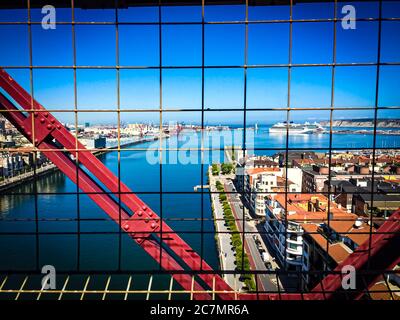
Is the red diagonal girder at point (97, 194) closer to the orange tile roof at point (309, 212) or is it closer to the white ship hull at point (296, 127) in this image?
the white ship hull at point (296, 127)

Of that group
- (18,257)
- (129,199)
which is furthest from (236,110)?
(18,257)

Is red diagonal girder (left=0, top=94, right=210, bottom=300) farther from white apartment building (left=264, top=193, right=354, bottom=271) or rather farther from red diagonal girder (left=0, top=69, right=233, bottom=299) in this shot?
white apartment building (left=264, top=193, right=354, bottom=271)

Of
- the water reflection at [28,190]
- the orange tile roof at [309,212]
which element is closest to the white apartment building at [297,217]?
the orange tile roof at [309,212]

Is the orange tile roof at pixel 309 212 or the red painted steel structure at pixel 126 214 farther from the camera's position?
the orange tile roof at pixel 309 212

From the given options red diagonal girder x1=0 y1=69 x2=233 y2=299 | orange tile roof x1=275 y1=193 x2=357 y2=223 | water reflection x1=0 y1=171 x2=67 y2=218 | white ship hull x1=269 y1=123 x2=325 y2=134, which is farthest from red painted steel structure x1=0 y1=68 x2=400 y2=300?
water reflection x1=0 y1=171 x2=67 y2=218

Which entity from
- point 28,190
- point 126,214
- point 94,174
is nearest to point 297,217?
point 126,214

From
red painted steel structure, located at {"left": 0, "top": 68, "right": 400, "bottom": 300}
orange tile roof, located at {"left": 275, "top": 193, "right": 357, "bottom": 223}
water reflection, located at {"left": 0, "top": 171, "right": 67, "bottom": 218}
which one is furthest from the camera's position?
water reflection, located at {"left": 0, "top": 171, "right": 67, "bottom": 218}

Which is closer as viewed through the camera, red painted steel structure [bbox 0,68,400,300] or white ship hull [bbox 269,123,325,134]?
red painted steel structure [bbox 0,68,400,300]

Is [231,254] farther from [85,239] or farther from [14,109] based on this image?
[14,109]

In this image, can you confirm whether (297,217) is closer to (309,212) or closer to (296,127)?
(309,212)
